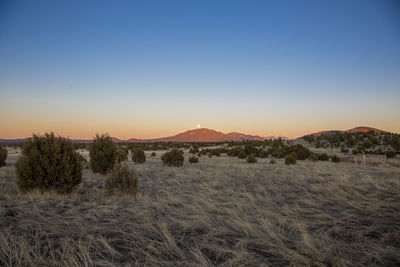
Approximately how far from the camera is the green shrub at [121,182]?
7230mm

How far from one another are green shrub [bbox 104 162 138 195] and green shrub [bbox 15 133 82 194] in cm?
124

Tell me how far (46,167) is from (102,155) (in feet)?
16.5

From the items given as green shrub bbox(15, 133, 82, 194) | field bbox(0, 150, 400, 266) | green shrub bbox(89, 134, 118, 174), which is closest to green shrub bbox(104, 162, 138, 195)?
field bbox(0, 150, 400, 266)

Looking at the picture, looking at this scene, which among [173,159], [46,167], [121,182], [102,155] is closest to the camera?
[46,167]

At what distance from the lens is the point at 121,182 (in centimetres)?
Answer: 739

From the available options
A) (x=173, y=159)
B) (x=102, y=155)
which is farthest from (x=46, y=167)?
(x=173, y=159)

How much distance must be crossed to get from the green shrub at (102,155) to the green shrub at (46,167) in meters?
4.62

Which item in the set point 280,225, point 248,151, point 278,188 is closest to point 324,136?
point 248,151

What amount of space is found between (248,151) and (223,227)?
2832cm

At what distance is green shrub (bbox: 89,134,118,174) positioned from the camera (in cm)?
1228

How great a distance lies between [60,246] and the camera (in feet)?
11.5

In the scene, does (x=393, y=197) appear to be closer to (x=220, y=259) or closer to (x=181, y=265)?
(x=220, y=259)

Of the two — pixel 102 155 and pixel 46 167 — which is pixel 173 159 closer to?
pixel 102 155

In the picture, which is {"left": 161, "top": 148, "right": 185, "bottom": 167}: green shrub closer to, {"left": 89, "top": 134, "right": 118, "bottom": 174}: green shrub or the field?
{"left": 89, "top": 134, "right": 118, "bottom": 174}: green shrub
